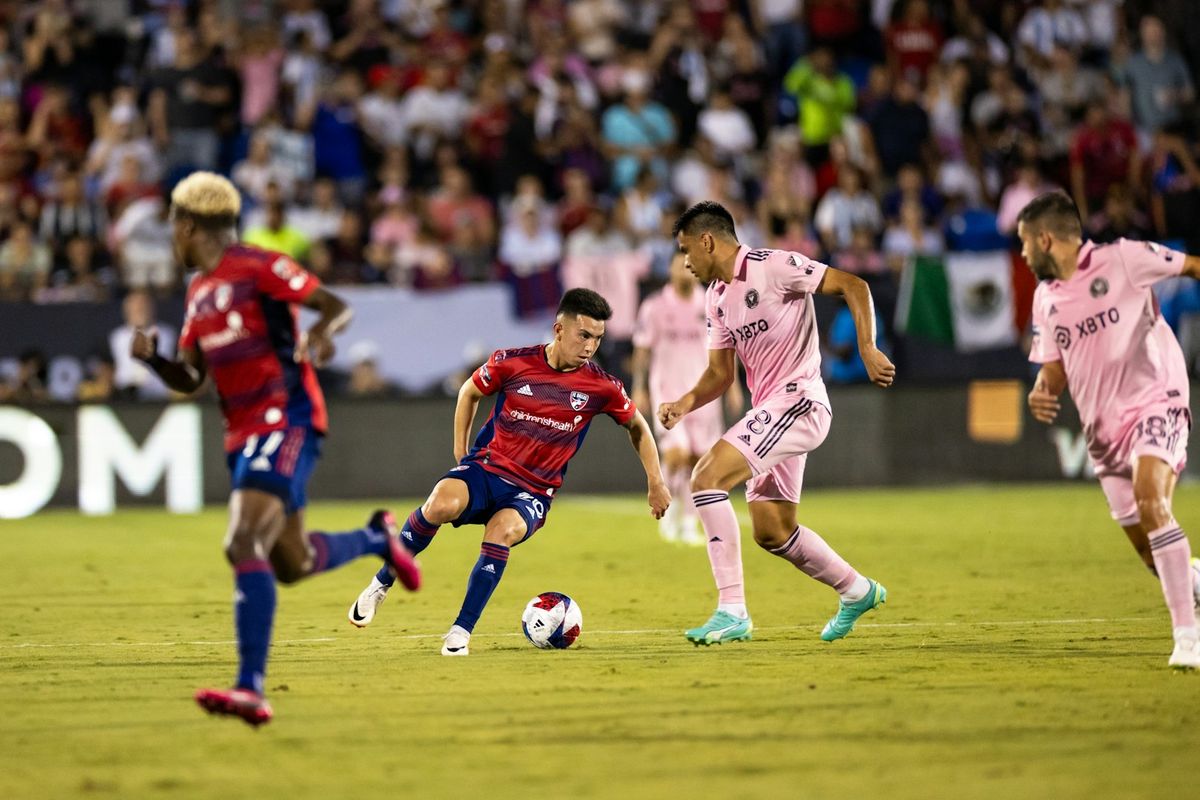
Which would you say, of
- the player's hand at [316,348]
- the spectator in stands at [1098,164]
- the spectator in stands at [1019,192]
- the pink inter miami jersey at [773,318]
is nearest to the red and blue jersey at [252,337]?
the player's hand at [316,348]

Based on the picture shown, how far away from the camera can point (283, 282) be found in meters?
7.38

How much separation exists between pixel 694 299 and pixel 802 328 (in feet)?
20.2

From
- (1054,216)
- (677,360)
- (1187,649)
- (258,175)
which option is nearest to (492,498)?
(1054,216)

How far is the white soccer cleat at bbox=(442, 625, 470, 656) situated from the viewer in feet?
29.9

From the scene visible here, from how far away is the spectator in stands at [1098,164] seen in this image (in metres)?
22.5

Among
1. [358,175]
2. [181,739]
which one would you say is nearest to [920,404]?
[358,175]

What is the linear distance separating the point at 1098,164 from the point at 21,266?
12.9 m

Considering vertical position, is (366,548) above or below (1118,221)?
below

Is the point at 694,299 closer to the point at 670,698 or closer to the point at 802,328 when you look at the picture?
the point at 802,328

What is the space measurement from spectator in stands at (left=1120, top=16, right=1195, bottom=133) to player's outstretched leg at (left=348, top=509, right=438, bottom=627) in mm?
16706

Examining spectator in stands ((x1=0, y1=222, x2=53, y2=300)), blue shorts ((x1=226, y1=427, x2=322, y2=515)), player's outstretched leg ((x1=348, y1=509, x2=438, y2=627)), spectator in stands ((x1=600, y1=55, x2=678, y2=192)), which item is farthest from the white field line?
spectator in stands ((x1=600, y1=55, x2=678, y2=192))

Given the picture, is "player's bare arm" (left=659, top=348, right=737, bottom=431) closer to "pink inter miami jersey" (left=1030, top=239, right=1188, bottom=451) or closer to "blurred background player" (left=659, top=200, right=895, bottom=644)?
"blurred background player" (left=659, top=200, right=895, bottom=644)

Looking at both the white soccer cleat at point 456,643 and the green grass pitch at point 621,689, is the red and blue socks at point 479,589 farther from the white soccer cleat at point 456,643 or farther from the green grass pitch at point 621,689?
the green grass pitch at point 621,689

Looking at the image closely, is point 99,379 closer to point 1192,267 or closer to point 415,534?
point 415,534
